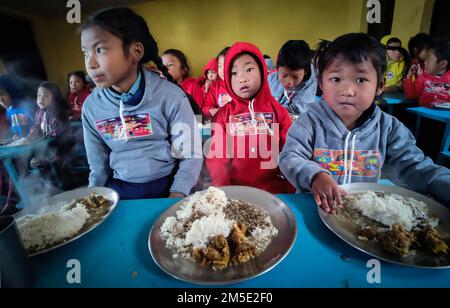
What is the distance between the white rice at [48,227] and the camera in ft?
2.08

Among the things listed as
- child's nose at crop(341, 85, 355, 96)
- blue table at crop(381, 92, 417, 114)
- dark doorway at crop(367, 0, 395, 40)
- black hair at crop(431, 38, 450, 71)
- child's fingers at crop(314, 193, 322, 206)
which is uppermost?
dark doorway at crop(367, 0, 395, 40)

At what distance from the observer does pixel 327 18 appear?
855 millimetres

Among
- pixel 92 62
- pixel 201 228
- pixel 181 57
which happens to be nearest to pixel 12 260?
pixel 201 228

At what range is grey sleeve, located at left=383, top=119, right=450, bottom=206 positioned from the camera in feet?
2.62

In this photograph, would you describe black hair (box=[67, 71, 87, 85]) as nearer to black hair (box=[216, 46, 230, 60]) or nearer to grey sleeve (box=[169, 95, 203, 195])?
grey sleeve (box=[169, 95, 203, 195])

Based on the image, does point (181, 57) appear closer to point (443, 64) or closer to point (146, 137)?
point (146, 137)

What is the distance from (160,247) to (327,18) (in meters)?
0.96

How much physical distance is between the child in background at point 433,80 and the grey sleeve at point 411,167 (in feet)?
0.77

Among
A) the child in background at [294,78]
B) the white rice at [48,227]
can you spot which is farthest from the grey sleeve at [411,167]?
the white rice at [48,227]

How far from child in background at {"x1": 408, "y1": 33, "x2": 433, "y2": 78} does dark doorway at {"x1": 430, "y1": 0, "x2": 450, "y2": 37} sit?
31mm

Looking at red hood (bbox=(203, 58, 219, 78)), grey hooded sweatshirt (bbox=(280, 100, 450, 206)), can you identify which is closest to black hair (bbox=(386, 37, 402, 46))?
grey hooded sweatshirt (bbox=(280, 100, 450, 206))

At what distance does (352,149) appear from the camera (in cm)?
97

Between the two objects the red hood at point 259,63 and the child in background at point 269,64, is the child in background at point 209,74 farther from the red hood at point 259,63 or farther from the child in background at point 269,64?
the child in background at point 269,64

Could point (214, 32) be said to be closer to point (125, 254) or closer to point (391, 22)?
point (391, 22)
